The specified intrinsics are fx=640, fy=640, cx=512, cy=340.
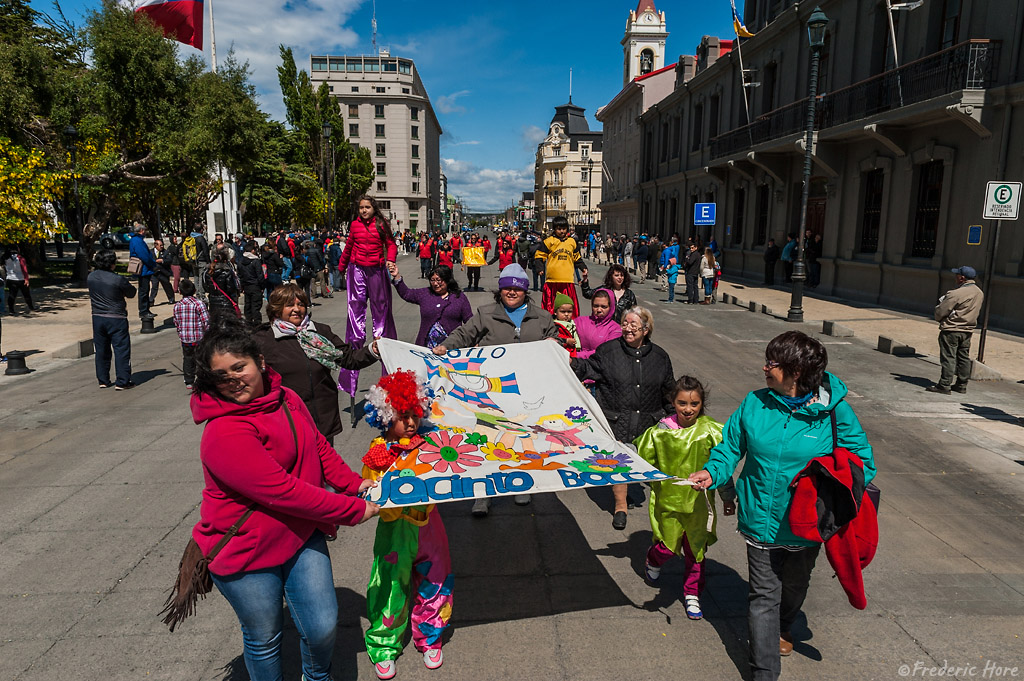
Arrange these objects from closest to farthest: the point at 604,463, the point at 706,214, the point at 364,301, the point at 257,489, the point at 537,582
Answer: the point at 257,489, the point at 604,463, the point at 537,582, the point at 364,301, the point at 706,214

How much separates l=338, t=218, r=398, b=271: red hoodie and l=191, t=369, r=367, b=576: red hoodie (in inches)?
204

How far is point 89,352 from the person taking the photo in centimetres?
1244

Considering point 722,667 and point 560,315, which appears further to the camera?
point 560,315

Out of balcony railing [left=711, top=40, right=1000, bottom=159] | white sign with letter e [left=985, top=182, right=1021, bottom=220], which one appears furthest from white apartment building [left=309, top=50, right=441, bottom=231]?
white sign with letter e [left=985, top=182, right=1021, bottom=220]

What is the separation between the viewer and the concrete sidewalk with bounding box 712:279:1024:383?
11.9 m

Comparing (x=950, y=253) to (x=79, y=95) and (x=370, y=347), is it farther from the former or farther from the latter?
(x=79, y=95)

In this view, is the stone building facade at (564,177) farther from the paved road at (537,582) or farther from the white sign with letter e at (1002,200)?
the paved road at (537,582)

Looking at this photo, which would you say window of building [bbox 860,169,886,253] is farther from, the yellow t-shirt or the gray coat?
the gray coat

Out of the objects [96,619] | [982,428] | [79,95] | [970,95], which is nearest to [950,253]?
[970,95]

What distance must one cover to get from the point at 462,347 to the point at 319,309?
14.9 m

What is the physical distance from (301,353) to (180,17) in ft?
98.2

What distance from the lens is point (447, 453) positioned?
3502 millimetres

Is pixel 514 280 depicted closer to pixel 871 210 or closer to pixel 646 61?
pixel 871 210

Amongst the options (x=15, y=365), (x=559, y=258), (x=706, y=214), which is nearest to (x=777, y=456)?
(x=559, y=258)
